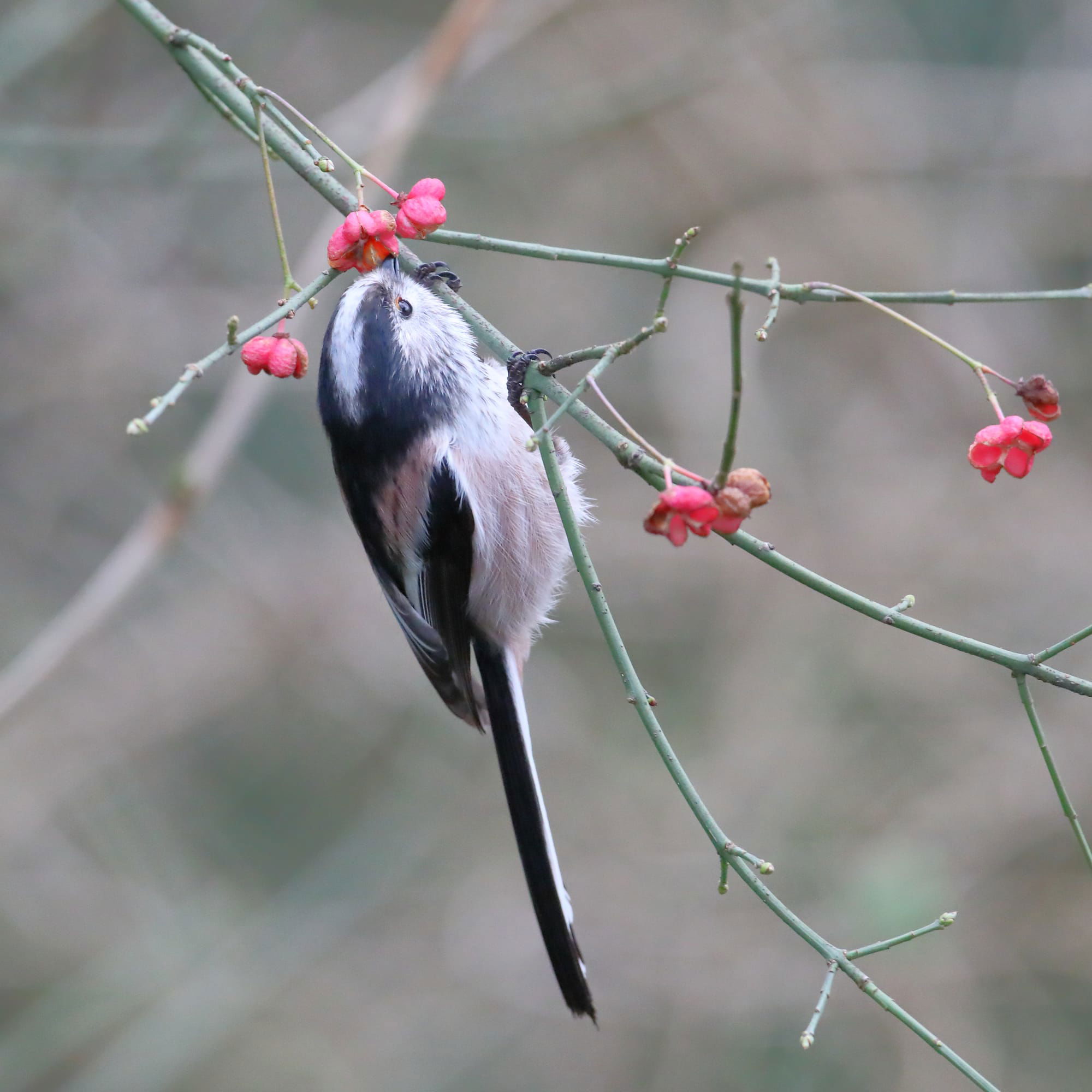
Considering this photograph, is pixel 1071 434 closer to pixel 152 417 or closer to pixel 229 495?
pixel 229 495

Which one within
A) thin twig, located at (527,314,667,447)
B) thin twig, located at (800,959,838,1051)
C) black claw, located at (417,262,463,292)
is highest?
black claw, located at (417,262,463,292)

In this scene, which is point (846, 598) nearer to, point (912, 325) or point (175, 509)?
point (912, 325)

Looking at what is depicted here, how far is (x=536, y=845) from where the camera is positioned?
2115 mm

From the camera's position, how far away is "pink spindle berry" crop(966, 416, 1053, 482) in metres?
1.37

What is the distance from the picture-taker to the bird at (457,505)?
6.91ft

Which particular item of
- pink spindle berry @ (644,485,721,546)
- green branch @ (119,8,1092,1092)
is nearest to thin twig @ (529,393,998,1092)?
green branch @ (119,8,1092,1092)

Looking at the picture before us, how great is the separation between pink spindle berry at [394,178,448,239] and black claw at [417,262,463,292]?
0.18m

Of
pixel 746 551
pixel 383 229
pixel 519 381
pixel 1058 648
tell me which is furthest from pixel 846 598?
pixel 519 381

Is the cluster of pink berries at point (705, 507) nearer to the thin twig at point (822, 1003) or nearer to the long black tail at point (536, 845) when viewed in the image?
the thin twig at point (822, 1003)

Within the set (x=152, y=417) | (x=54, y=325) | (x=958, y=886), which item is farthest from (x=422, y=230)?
(x=958, y=886)

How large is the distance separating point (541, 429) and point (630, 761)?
146 inches

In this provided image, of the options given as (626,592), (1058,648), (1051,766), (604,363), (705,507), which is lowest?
(1051,766)

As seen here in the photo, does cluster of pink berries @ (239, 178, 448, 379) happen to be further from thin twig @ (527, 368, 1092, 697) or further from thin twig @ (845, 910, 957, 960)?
thin twig @ (845, 910, 957, 960)

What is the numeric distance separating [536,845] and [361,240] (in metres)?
1.23
